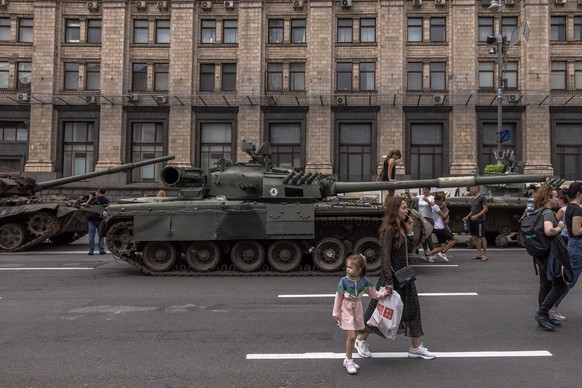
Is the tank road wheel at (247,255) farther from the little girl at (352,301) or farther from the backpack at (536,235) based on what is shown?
the little girl at (352,301)

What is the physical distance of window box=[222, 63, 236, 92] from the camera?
3303 cm

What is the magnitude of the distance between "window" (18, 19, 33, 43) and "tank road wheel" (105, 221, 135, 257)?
27067 millimetres

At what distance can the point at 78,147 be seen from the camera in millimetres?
33312

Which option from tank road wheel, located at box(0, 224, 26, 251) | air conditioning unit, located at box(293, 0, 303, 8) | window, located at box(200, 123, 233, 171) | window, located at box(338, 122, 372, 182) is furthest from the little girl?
air conditioning unit, located at box(293, 0, 303, 8)

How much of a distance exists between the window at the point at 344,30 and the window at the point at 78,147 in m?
16.2

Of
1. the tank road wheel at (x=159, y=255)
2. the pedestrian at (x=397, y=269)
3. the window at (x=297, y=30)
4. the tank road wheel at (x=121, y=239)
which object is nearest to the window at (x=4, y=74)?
the window at (x=297, y=30)

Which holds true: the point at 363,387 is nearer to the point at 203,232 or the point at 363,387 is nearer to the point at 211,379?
the point at 211,379

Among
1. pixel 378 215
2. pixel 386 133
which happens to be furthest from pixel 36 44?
pixel 378 215

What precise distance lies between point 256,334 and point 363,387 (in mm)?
2082

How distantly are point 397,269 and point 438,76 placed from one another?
95.6 ft

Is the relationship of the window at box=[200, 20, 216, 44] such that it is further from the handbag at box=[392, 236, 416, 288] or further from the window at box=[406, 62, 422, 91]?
the handbag at box=[392, 236, 416, 288]

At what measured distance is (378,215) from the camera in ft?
37.1

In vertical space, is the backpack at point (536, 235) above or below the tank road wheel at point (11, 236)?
above

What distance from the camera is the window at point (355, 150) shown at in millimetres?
32500
